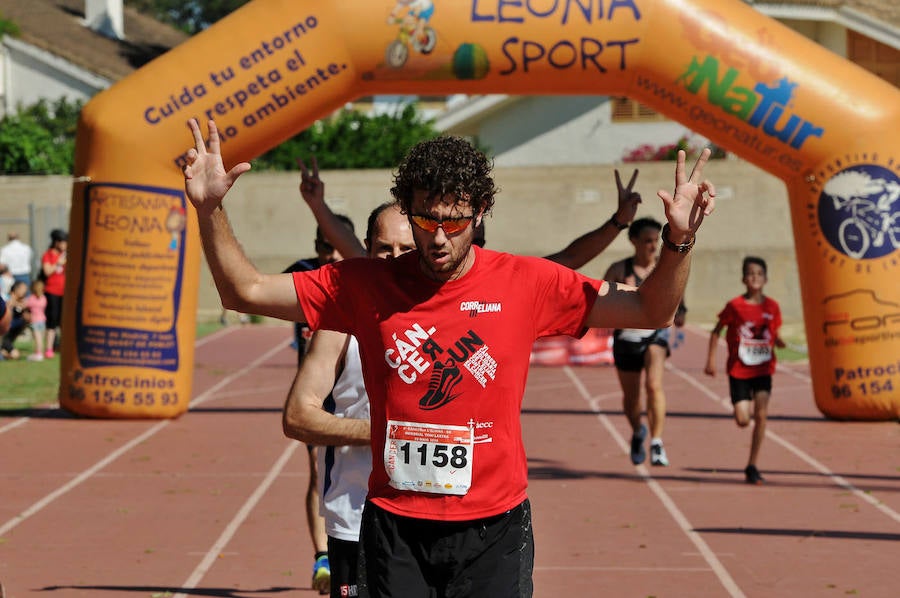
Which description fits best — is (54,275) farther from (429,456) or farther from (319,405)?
(429,456)

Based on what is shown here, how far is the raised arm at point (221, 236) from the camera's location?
12.0 ft

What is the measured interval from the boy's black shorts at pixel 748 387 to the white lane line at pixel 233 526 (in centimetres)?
348

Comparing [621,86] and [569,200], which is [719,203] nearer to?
[569,200]

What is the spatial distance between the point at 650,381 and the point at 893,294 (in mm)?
2960

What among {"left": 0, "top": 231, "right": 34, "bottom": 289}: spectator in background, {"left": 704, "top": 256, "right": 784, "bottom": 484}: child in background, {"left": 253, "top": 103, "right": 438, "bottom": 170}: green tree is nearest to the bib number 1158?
{"left": 704, "top": 256, "right": 784, "bottom": 484}: child in background

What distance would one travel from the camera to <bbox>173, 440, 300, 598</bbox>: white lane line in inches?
305

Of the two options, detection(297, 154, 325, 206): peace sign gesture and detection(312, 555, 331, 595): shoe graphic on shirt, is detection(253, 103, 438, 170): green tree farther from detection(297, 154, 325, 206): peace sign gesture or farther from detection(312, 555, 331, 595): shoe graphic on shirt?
detection(312, 555, 331, 595): shoe graphic on shirt

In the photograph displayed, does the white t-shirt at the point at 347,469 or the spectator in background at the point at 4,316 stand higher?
the spectator in background at the point at 4,316

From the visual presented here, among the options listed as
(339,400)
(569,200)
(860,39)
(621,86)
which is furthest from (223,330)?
(339,400)

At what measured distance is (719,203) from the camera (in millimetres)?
27359

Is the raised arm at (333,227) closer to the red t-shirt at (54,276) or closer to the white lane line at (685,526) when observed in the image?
the white lane line at (685,526)

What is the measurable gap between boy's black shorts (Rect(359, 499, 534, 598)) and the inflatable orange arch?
9323 millimetres

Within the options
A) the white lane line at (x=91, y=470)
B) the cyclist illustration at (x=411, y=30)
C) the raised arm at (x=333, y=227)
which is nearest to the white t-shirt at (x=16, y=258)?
the white lane line at (x=91, y=470)

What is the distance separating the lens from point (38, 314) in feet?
67.5
